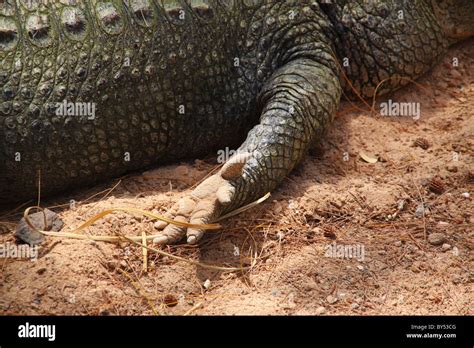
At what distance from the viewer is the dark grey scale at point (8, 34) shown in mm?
3881

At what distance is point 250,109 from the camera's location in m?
4.40

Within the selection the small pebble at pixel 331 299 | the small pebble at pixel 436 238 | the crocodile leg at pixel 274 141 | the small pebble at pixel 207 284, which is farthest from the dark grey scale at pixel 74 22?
the small pebble at pixel 436 238

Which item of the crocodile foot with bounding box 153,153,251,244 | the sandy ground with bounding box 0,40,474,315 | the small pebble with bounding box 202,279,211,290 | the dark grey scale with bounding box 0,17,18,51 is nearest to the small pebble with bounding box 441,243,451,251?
the sandy ground with bounding box 0,40,474,315

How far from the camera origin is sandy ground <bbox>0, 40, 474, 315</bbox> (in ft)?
11.3

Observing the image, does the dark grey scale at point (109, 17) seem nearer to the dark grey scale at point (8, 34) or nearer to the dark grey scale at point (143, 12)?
the dark grey scale at point (143, 12)

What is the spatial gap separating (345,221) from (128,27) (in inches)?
62.9

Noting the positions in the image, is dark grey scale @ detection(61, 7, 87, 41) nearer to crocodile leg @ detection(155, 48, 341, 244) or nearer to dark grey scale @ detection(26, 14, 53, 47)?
dark grey scale @ detection(26, 14, 53, 47)

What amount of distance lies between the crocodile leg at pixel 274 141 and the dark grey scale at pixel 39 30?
114 centimetres

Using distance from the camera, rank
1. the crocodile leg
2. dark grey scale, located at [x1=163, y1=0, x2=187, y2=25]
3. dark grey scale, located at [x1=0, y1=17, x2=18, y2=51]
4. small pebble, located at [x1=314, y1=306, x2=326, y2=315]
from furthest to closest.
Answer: dark grey scale, located at [x1=163, y1=0, x2=187, y2=25]
dark grey scale, located at [x1=0, y1=17, x2=18, y2=51]
the crocodile leg
small pebble, located at [x1=314, y1=306, x2=326, y2=315]

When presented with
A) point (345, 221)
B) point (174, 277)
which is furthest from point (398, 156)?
point (174, 277)

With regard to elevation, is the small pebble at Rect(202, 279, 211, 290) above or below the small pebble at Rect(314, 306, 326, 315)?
above

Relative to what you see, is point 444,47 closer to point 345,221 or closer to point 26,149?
point 345,221

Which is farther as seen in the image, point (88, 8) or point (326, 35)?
point (326, 35)
